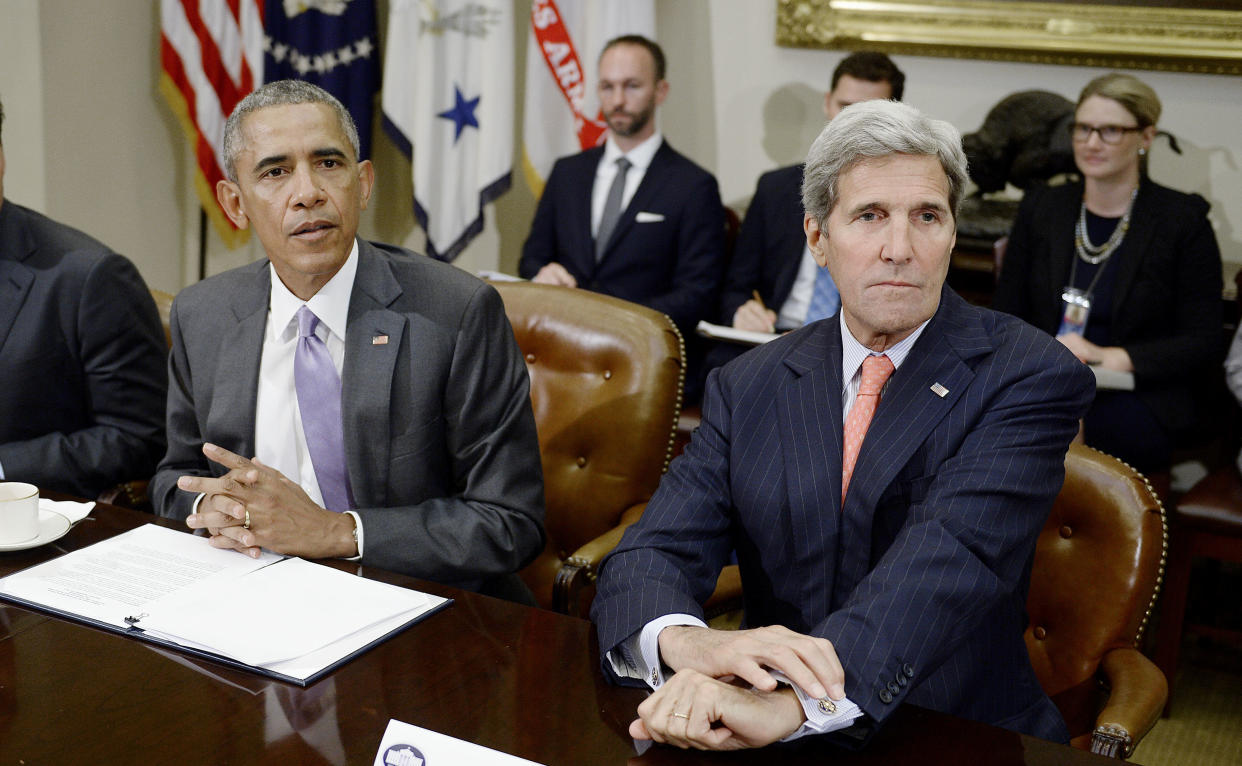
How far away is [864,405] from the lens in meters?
1.64

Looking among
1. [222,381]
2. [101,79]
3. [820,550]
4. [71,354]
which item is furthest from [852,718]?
[101,79]

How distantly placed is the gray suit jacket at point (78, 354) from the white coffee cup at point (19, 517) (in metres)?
0.63

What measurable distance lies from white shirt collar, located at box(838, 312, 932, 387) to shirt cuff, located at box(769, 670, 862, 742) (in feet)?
1.96

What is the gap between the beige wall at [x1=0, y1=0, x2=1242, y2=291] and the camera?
3996 millimetres

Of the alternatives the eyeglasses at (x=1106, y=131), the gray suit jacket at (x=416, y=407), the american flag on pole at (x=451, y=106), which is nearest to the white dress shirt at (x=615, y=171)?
the american flag on pole at (x=451, y=106)

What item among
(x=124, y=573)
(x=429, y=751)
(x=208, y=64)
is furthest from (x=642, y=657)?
(x=208, y=64)

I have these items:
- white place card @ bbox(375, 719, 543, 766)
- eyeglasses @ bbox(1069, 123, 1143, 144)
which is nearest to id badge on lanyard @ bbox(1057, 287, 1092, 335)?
eyeglasses @ bbox(1069, 123, 1143, 144)

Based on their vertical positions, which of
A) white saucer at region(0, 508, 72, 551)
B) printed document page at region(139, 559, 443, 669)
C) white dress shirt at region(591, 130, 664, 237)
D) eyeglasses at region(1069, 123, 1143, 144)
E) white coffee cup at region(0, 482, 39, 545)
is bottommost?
printed document page at region(139, 559, 443, 669)

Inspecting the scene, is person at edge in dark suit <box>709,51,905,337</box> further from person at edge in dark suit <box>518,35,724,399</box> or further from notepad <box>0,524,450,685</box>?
notepad <box>0,524,450,685</box>

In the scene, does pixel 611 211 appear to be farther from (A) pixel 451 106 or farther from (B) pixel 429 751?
(B) pixel 429 751

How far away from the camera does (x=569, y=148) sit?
15.2 ft

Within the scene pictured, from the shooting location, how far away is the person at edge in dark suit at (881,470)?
1389mm

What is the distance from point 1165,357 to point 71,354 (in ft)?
9.17

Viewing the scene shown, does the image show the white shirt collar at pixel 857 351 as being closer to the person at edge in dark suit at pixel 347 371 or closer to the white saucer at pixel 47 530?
the person at edge in dark suit at pixel 347 371
